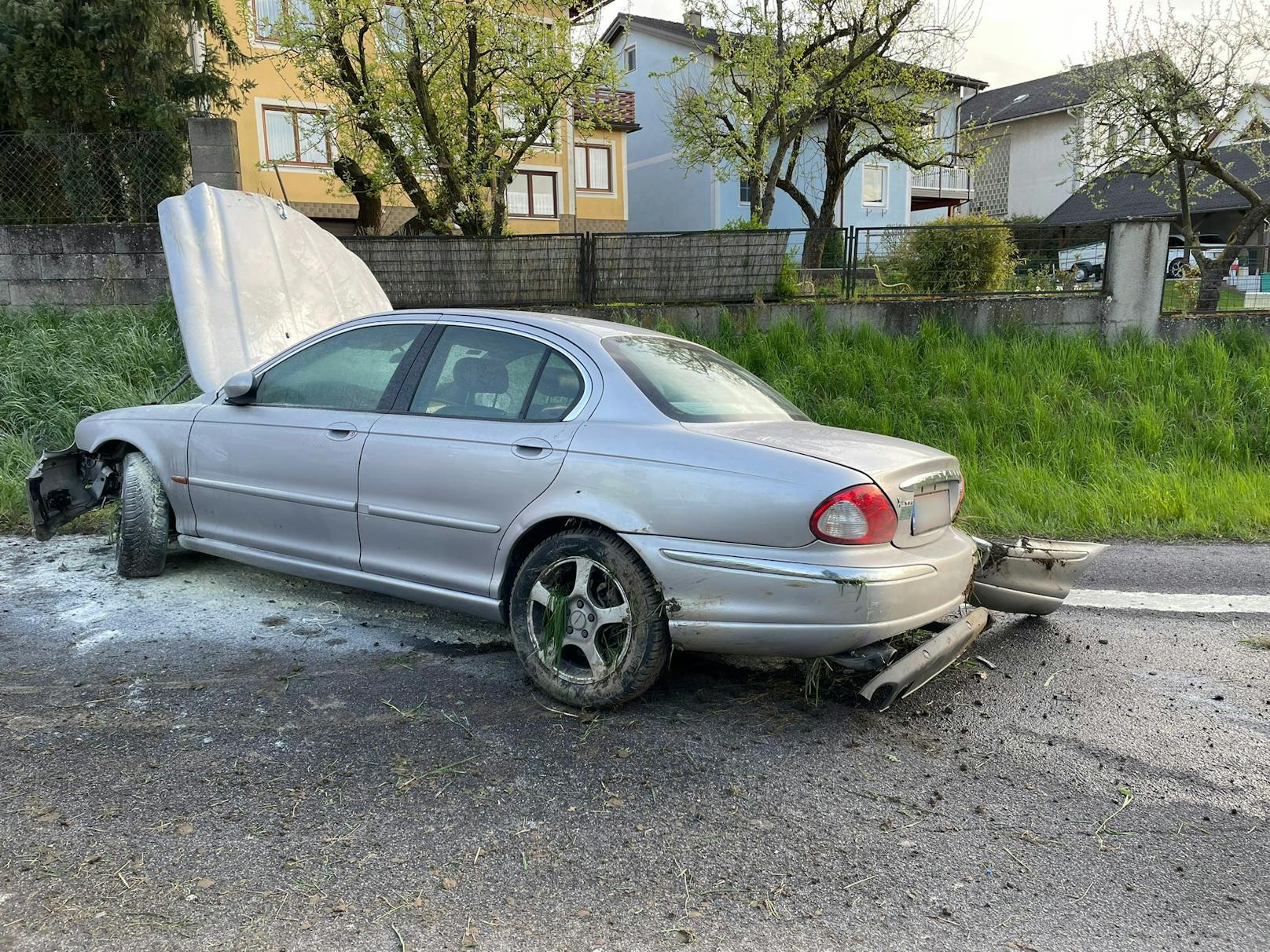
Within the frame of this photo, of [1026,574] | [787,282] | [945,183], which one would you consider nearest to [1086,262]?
[787,282]

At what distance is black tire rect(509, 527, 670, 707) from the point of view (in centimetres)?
326

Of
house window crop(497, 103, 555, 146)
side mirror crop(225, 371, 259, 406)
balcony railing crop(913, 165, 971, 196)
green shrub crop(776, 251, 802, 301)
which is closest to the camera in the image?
side mirror crop(225, 371, 259, 406)

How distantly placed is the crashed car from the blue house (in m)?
27.5

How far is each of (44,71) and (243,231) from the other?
572 centimetres

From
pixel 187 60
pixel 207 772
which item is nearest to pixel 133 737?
pixel 207 772

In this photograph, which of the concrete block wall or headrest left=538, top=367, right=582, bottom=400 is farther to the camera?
the concrete block wall

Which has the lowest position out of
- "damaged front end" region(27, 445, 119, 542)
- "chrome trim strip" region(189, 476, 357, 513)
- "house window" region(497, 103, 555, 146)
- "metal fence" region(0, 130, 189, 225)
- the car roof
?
"damaged front end" region(27, 445, 119, 542)

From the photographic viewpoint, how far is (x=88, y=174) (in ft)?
33.6

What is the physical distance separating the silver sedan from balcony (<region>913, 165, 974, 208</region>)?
114ft

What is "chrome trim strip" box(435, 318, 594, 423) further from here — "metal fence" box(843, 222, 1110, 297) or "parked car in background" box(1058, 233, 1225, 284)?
"parked car in background" box(1058, 233, 1225, 284)

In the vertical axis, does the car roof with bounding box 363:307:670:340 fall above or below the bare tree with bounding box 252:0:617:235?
below

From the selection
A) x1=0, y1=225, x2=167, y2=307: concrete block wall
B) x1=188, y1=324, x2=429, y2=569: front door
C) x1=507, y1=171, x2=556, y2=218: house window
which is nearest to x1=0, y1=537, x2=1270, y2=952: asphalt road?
x1=188, y1=324, x2=429, y2=569: front door

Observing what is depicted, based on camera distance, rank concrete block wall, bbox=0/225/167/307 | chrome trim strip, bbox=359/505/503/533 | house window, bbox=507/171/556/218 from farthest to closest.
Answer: house window, bbox=507/171/556/218 → concrete block wall, bbox=0/225/167/307 → chrome trim strip, bbox=359/505/503/533

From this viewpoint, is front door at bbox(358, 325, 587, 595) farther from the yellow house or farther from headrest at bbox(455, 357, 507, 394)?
the yellow house
